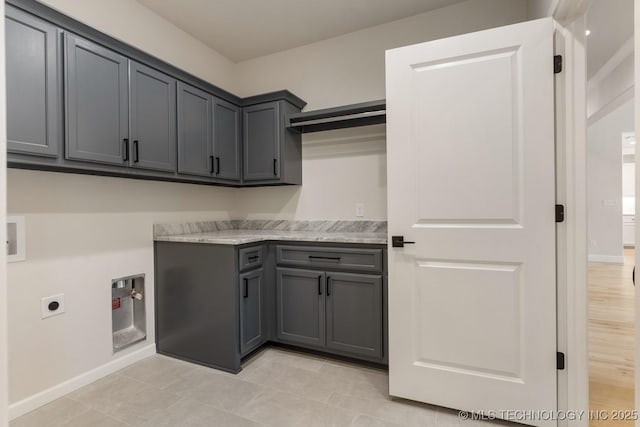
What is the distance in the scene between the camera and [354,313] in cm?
226

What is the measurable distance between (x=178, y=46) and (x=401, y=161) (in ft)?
7.50

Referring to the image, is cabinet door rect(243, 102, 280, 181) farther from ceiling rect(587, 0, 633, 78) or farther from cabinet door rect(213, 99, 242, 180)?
ceiling rect(587, 0, 633, 78)

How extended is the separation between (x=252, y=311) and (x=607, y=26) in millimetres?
3957

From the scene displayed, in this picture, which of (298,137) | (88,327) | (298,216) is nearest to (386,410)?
(298,216)

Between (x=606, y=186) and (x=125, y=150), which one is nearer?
(x=125, y=150)

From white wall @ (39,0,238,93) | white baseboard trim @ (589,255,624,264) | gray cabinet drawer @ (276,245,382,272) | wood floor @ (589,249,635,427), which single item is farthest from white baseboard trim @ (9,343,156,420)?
white baseboard trim @ (589,255,624,264)

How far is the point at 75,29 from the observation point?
5.58 ft

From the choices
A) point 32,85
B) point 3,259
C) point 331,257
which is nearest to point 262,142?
point 331,257

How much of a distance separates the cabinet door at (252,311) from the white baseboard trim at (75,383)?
0.84 meters

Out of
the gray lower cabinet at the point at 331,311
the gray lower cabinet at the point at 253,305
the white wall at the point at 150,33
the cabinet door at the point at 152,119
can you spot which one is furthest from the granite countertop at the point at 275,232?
the white wall at the point at 150,33

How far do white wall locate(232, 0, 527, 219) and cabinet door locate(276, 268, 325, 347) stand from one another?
28.5 inches

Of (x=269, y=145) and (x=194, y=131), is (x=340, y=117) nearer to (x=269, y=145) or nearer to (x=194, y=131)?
(x=269, y=145)

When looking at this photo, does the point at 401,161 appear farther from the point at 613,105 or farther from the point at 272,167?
the point at 613,105

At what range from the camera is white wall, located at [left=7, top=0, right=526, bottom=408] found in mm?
1813
